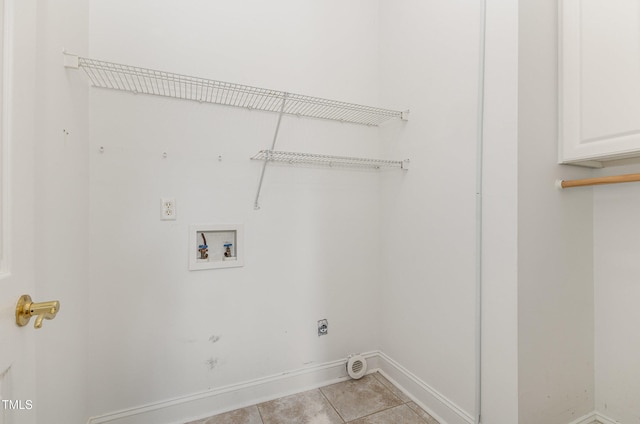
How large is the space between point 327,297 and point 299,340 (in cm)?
33

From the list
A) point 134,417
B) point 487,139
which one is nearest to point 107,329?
point 134,417

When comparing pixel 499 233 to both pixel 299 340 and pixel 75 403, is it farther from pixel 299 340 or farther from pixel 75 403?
pixel 75 403

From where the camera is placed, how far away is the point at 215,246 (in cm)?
164

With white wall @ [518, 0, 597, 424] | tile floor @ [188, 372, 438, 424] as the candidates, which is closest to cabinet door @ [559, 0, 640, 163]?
white wall @ [518, 0, 597, 424]

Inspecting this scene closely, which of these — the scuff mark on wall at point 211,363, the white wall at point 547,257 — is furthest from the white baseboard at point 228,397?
the white wall at point 547,257

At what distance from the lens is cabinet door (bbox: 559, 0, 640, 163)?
3.60 ft

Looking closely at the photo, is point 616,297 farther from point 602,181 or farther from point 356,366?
point 356,366

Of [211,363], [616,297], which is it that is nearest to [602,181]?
[616,297]

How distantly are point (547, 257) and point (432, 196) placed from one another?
24.1 inches

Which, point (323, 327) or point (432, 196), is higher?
point (432, 196)

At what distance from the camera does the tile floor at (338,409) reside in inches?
61.2

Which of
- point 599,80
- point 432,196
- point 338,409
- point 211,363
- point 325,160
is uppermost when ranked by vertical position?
point 599,80

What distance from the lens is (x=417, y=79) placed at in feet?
5.73

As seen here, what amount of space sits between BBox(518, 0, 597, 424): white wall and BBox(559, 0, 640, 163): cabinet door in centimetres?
5
